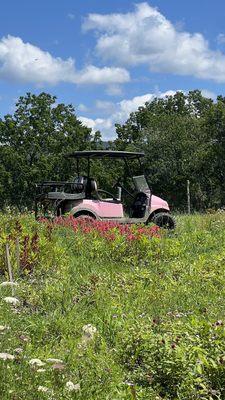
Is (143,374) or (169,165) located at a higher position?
(169,165)

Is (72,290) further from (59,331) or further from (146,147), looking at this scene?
(146,147)

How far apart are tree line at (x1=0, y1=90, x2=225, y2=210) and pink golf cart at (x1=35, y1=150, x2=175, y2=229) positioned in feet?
81.1

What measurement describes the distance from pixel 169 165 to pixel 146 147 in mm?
2174

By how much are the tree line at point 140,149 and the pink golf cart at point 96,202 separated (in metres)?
24.7

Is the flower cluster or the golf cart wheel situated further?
the golf cart wheel

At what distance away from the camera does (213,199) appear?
41.9 meters

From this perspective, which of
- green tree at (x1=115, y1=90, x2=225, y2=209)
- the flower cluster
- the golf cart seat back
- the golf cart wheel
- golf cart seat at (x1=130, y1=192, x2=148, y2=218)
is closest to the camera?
the flower cluster

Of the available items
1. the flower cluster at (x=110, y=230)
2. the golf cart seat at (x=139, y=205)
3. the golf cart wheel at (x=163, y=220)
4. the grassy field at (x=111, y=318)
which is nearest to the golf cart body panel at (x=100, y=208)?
the golf cart seat at (x=139, y=205)

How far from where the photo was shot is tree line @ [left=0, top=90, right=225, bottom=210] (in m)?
40.0

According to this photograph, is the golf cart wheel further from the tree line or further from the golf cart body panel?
the tree line

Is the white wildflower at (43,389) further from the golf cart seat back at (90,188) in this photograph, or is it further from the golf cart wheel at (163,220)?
the golf cart wheel at (163,220)

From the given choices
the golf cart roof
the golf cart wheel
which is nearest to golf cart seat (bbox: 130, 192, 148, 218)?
the golf cart wheel

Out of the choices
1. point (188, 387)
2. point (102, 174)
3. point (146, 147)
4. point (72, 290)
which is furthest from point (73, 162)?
point (188, 387)

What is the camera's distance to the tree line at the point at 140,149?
40031 mm
